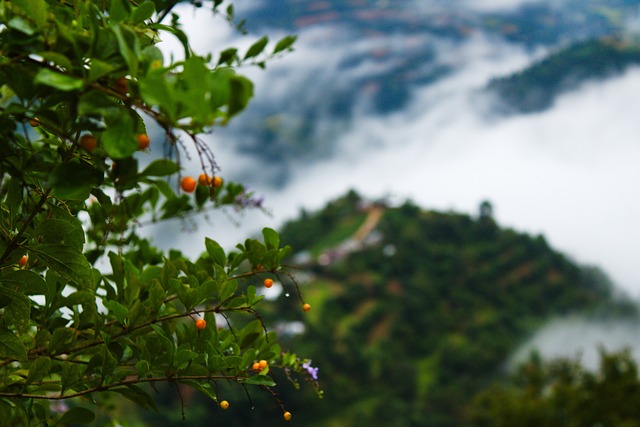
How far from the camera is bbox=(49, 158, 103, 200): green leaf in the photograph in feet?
3.84

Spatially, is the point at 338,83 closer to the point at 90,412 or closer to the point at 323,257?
the point at 323,257

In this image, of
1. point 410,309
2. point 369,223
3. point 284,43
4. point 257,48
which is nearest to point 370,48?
point 369,223

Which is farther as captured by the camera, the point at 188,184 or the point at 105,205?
the point at 105,205

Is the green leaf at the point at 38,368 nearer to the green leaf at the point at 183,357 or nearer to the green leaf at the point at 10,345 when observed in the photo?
the green leaf at the point at 10,345

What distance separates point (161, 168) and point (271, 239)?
2.45 feet

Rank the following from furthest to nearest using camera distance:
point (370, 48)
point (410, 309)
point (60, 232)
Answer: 1. point (370, 48)
2. point (410, 309)
3. point (60, 232)

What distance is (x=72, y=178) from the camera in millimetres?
1190

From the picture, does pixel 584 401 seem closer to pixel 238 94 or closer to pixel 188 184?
pixel 188 184

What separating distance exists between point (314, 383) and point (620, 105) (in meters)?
132

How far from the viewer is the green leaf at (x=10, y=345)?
1.60 metres

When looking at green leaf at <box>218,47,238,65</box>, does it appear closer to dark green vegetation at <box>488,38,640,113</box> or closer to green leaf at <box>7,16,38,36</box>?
green leaf at <box>7,16,38,36</box>

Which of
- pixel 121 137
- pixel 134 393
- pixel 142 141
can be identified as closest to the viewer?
pixel 121 137

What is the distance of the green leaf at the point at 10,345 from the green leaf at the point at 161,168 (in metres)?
0.72

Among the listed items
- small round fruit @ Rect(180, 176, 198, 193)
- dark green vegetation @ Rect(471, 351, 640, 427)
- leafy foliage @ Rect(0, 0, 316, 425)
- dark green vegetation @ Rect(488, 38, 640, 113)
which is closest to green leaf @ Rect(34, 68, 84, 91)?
leafy foliage @ Rect(0, 0, 316, 425)
